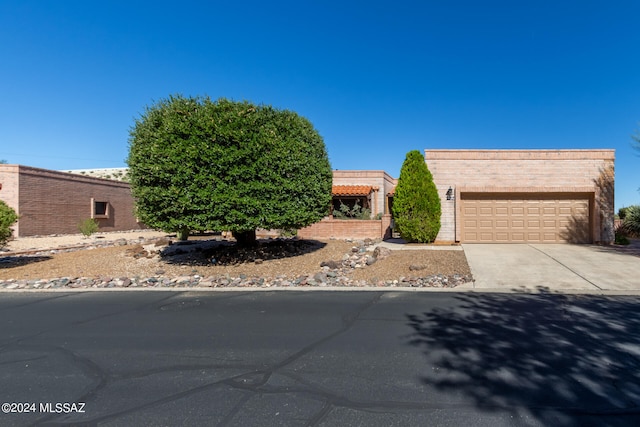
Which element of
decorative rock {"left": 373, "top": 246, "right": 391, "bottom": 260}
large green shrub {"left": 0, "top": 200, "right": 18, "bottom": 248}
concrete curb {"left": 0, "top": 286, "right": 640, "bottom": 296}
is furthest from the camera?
decorative rock {"left": 373, "top": 246, "right": 391, "bottom": 260}

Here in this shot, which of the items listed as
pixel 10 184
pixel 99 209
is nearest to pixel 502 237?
pixel 10 184

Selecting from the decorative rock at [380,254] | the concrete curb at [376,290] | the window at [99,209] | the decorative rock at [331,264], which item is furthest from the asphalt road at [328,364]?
the window at [99,209]

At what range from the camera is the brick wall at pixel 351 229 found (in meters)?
17.2

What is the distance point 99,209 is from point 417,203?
916 inches

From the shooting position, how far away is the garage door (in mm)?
14844

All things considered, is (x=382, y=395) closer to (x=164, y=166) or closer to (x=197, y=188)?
Answer: (x=197, y=188)

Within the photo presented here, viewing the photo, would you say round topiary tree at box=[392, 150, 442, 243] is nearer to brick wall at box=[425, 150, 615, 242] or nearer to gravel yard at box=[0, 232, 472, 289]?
brick wall at box=[425, 150, 615, 242]

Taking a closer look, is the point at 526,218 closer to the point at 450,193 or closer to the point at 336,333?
the point at 450,193

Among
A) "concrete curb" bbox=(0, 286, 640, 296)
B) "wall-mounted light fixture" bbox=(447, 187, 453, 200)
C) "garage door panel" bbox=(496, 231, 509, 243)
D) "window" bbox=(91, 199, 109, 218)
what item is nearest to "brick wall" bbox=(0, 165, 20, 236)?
"window" bbox=(91, 199, 109, 218)

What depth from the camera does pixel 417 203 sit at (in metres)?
14.5

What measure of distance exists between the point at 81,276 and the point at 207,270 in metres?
3.57

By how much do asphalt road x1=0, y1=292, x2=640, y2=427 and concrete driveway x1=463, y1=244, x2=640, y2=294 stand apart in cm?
130

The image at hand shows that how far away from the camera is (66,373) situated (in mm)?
3775

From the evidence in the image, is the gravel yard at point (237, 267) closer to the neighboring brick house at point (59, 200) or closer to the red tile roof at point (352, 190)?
the neighboring brick house at point (59, 200)
